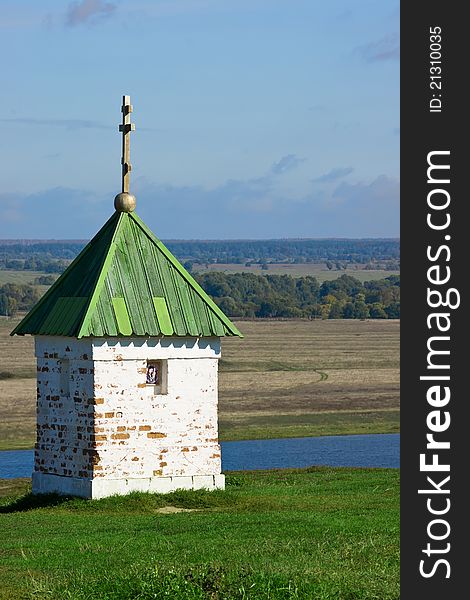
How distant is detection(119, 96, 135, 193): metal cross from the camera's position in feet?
74.4

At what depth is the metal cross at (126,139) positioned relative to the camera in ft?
74.4

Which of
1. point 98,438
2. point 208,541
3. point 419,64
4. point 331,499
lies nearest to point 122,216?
point 98,438

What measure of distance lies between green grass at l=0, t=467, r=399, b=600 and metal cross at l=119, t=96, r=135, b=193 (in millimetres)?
4955

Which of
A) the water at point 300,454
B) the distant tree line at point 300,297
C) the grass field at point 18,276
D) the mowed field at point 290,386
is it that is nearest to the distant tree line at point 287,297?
the distant tree line at point 300,297

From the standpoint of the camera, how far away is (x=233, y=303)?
110 m

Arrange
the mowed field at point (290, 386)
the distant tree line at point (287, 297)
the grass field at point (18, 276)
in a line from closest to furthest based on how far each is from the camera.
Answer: the mowed field at point (290, 386) < the distant tree line at point (287, 297) < the grass field at point (18, 276)

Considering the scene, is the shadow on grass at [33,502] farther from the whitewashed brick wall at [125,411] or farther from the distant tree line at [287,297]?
the distant tree line at [287,297]

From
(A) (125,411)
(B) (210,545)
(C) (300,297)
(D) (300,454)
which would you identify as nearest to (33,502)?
(A) (125,411)

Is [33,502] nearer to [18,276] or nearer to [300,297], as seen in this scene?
[300,297]

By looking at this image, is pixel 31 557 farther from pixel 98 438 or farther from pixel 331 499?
pixel 331 499

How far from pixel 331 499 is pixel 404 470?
336 inches

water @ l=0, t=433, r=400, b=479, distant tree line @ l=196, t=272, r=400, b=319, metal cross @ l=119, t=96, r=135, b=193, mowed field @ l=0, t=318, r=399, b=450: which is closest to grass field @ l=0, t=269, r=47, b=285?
distant tree line @ l=196, t=272, r=400, b=319

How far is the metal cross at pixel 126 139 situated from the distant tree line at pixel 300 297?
68.4 meters

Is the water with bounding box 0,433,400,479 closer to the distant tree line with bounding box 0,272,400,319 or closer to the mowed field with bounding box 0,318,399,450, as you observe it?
the mowed field with bounding box 0,318,399,450
